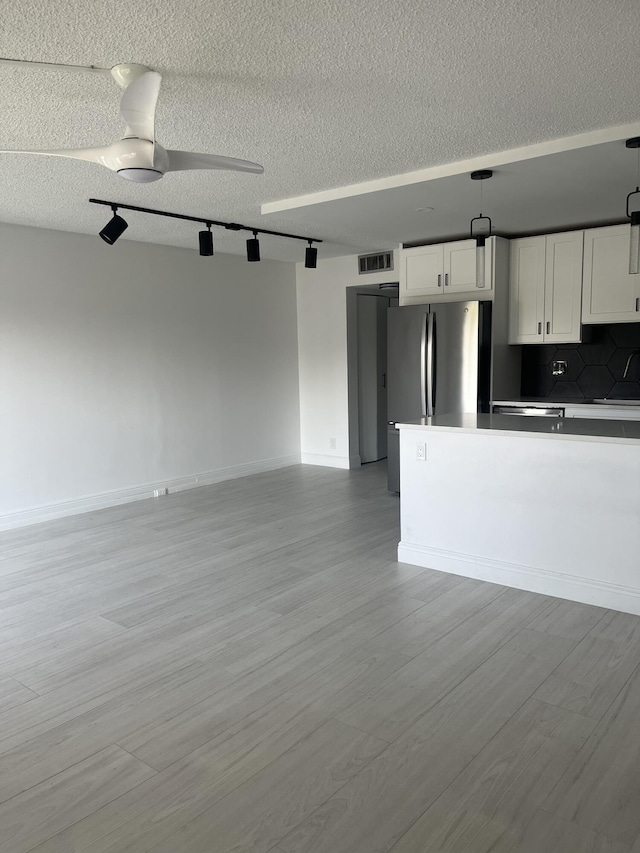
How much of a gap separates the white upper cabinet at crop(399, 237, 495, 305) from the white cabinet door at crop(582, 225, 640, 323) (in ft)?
2.59

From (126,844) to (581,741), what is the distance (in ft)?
5.01

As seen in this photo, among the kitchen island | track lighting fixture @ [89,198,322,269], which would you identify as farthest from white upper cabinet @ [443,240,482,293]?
the kitchen island

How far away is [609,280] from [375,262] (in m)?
2.54

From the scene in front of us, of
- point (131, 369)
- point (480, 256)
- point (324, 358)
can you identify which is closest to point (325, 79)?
point (480, 256)

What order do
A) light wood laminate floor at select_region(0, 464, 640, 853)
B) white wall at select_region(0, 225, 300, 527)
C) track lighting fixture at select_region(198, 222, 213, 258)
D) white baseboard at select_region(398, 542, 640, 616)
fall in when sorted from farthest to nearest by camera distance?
white wall at select_region(0, 225, 300, 527)
track lighting fixture at select_region(198, 222, 213, 258)
white baseboard at select_region(398, 542, 640, 616)
light wood laminate floor at select_region(0, 464, 640, 853)

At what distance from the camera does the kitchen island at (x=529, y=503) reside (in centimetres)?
331

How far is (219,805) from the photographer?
194cm

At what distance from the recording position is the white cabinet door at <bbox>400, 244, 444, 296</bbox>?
579 cm

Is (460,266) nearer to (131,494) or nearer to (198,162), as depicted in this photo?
(198,162)

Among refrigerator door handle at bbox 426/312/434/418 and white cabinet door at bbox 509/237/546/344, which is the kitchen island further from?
white cabinet door at bbox 509/237/546/344

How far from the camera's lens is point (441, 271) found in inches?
227

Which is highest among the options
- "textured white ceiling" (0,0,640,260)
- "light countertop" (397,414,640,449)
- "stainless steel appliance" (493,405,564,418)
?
"textured white ceiling" (0,0,640,260)

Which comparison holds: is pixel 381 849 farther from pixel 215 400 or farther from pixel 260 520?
pixel 215 400

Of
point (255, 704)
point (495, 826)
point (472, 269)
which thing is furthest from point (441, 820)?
point (472, 269)
